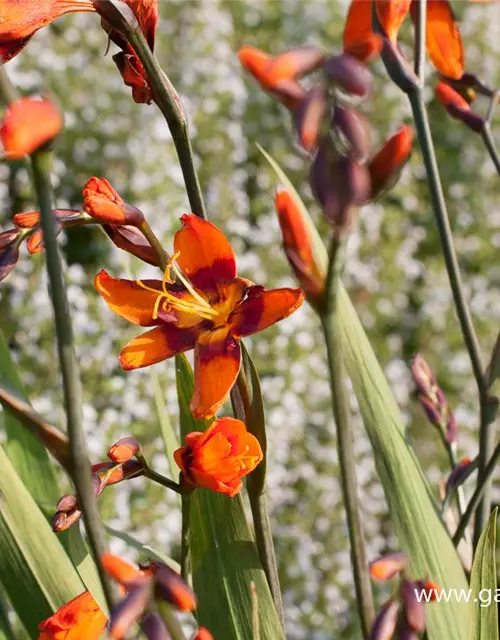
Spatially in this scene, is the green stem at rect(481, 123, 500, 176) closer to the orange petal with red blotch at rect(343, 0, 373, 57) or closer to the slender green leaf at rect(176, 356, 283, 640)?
the orange petal with red blotch at rect(343, 0, 373, 57)

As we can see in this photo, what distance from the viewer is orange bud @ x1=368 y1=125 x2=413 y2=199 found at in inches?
12.7

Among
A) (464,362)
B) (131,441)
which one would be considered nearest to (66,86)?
(464,362)

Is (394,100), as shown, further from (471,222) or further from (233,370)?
(233,370)

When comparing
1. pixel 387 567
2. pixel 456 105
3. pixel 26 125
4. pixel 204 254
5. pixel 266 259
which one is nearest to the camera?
pixel 26 125

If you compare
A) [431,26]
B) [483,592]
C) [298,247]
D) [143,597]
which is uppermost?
[431,26]

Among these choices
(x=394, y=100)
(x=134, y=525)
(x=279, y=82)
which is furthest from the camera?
(x=394, y=100)

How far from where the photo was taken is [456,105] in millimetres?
640

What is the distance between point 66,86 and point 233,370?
198 centimetres

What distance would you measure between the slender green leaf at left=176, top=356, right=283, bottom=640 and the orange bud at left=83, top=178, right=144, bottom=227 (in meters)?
0.17

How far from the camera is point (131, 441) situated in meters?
0.49

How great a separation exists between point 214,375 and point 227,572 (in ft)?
0.43

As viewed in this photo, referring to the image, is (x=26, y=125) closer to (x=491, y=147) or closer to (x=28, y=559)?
(x=28, y=559)

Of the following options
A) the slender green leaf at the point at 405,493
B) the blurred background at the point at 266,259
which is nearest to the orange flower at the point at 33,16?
the slender green leaf at the point at 405,493

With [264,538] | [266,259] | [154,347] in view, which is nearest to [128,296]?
[154,347]
